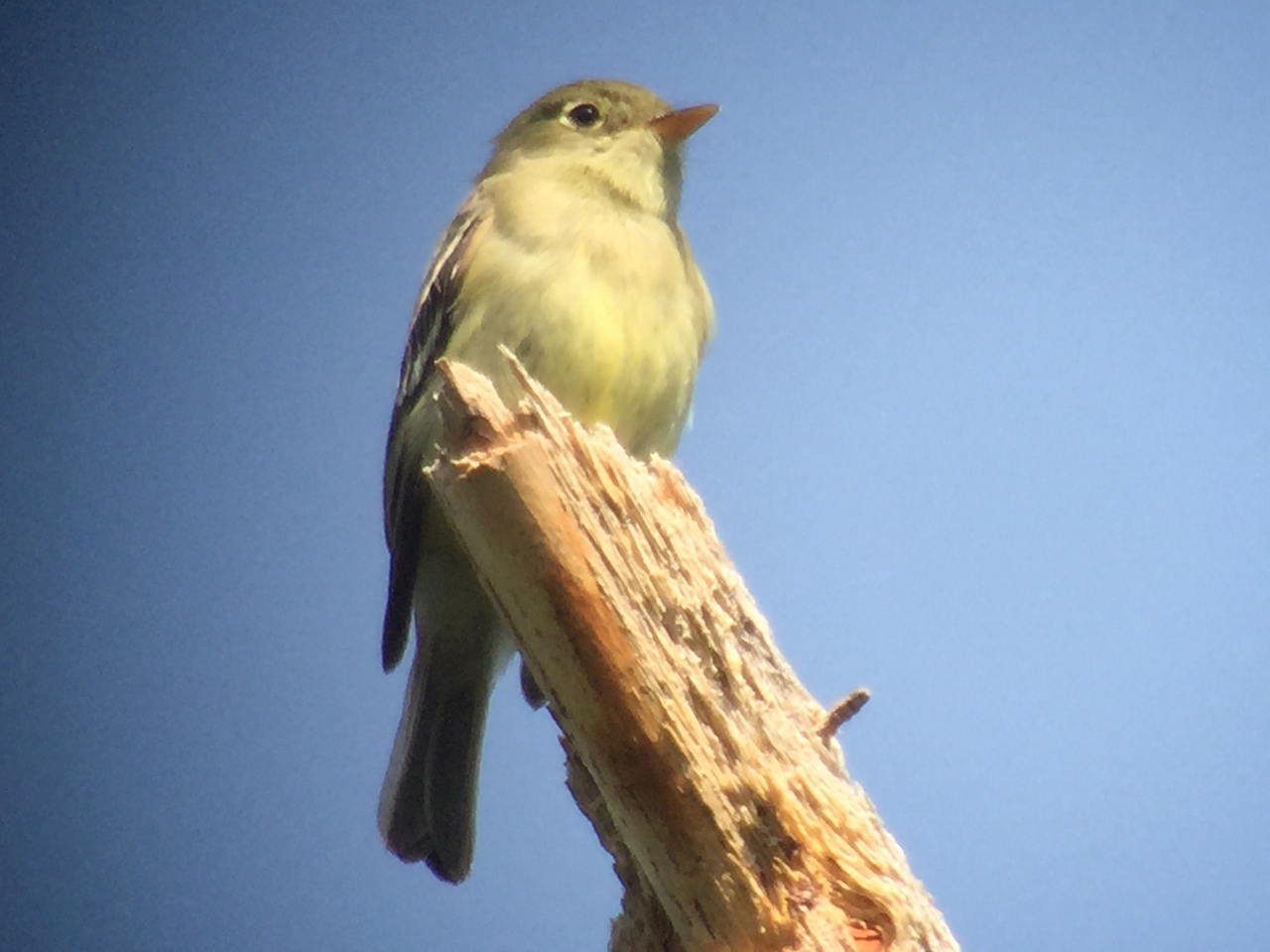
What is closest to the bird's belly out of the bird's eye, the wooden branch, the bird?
the bird

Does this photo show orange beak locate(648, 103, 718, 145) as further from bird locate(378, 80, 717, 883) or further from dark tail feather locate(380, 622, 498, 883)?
dark tail feather locate(380, 622, 498, 883)

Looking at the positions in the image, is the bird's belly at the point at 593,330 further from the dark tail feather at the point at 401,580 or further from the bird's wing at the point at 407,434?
the dark tail feather at the point at 401,580

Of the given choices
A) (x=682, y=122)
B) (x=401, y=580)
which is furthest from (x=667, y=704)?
(x=682, y=122)

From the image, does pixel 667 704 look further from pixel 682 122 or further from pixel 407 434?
pixel 682 122

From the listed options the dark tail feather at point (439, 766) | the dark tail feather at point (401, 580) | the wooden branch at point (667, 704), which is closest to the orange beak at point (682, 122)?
the dark tail feather at point (401, 580)

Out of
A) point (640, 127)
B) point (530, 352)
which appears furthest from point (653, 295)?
point (640, 127)

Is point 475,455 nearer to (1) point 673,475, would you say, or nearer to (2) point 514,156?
(1) point 673,475
